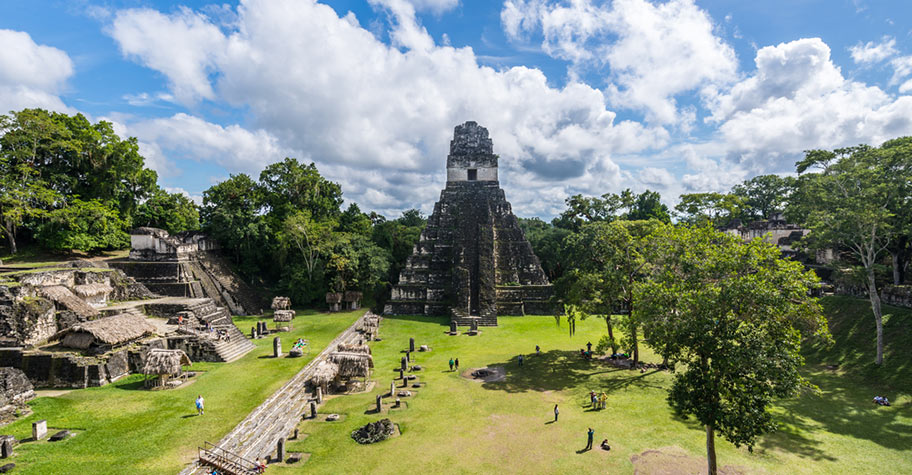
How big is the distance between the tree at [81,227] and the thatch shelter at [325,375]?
22594 millimetres

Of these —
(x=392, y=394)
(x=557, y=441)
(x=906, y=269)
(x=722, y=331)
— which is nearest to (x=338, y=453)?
(x=392, y=394)

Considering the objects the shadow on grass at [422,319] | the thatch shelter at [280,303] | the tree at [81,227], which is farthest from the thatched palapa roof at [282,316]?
the tree at [81,227]

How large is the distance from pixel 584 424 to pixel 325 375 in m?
9.57

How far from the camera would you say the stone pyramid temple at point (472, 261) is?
3067 centimetres

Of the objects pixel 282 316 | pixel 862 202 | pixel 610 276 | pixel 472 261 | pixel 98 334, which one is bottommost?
pixel 282 316

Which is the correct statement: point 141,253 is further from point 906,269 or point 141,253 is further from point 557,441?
point 906,269

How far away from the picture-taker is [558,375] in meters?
17.8

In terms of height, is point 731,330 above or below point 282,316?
above

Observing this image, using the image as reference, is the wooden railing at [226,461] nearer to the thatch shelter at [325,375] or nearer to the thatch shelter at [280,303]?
the thatch shelter at [325,375]

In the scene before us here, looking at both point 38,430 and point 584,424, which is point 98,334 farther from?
point 584,424

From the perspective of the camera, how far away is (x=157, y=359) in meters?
15.6

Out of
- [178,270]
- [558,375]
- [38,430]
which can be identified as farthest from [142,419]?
[178,270]

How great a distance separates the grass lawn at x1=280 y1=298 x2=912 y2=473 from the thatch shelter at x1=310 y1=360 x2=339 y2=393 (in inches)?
29.5

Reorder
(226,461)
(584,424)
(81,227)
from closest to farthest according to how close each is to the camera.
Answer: (226,461) < (584,424) < (81,227)
